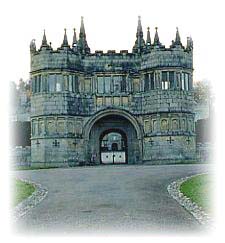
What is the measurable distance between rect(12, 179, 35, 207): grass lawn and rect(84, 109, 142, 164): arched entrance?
17.7m

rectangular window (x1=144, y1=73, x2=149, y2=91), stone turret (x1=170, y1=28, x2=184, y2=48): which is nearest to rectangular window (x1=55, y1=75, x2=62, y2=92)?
rectangular window (x1=144, y1=73, x2=149, y2=91)

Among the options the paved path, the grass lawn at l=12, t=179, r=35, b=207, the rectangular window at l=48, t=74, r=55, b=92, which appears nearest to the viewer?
the paved path

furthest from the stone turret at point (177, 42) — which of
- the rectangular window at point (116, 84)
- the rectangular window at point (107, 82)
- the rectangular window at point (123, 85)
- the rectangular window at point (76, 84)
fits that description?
the rectangular window at point (76, 84)

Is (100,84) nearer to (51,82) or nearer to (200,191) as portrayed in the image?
(51,82)

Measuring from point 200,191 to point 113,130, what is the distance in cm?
2430

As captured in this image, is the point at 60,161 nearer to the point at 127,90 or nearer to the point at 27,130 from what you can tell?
the point at 127,90

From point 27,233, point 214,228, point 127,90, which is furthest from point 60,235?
point 127,90

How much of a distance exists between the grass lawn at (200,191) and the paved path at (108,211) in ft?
2.50

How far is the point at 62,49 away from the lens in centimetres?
3881

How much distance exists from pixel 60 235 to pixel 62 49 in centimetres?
3011

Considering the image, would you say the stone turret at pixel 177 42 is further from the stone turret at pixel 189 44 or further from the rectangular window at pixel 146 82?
the rectangular window at pixel 146 82

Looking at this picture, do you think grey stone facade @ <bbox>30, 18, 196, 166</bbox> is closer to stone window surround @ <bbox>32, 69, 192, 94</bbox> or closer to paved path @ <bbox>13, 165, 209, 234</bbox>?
stone window surround @ <bbox>32, 69, 192, 94</bbox>

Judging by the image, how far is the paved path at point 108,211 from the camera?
10797 mm

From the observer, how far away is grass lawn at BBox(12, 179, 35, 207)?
16.7 metres
